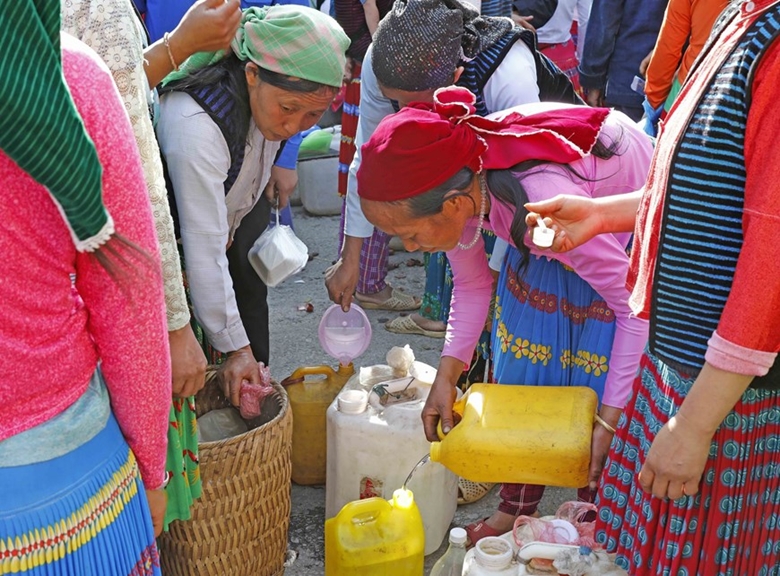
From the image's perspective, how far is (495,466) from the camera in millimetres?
2168

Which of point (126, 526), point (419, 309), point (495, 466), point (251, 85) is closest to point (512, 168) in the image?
point (495, 466)

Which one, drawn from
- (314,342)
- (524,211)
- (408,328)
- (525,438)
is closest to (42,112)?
(524,211)

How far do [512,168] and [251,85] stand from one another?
943mm

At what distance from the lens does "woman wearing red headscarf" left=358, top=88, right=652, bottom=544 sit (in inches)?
84.4

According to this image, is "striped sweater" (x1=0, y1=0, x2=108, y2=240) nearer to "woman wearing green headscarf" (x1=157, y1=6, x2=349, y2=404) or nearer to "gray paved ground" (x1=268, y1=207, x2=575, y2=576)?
"woman wearing green headscarf" (x1=157, y1=6, x2=349, y2=404)

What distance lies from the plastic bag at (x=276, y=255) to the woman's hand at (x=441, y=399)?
30.2 inches

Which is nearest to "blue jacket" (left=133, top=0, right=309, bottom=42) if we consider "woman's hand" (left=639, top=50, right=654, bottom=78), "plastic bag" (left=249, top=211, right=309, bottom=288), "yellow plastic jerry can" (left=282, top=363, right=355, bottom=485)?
"plastic bag" (left=249, top=211, right=309, bottom=288)

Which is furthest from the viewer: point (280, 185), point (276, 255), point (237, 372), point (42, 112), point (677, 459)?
point (280, 185)

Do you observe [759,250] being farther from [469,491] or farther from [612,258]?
[469,491]

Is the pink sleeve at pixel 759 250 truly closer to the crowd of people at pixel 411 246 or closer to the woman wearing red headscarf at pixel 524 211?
the crowd of people at pixel 411 246

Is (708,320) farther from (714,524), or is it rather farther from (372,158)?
(372,158)

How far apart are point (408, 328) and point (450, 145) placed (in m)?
2.57

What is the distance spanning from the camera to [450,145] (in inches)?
83.7

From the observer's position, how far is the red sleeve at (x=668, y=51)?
4195 mm
